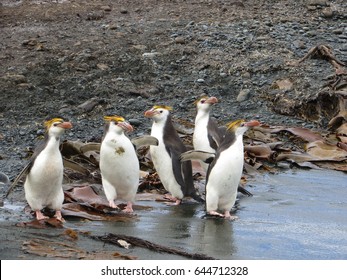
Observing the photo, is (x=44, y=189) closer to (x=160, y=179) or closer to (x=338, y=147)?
(x=160, y=179)

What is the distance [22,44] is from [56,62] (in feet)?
3.18

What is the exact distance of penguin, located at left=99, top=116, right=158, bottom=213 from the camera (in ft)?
25.4

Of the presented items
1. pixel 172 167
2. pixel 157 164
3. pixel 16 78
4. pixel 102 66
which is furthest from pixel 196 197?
pixel 102 66

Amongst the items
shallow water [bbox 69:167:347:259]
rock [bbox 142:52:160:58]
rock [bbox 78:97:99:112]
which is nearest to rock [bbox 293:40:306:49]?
rock [bbox 142:52:160:58]

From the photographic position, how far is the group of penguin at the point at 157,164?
7.17 metres

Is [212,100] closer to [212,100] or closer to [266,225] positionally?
[212,100]

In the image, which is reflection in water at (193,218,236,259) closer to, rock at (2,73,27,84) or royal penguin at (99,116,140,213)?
royal penguin at (99,116,140,213)

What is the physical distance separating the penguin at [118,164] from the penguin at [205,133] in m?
1.38

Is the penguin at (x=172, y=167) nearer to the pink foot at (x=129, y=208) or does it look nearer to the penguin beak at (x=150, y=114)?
the penguin beak at (x=150, y=114)

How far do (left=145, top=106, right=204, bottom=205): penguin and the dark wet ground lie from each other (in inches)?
5.3

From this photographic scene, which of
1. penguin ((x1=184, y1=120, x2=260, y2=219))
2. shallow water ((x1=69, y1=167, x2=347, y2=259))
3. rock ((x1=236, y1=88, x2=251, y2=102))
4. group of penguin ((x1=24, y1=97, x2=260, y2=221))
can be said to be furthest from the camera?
rock ((x1=236, y1=88, x2=251, y2=102))

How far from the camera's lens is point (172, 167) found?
8.34 m

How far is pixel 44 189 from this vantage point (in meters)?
7.14

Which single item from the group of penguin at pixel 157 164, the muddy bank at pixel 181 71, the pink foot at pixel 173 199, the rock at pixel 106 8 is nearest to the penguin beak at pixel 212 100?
the group of penguin at pixel 157 164
